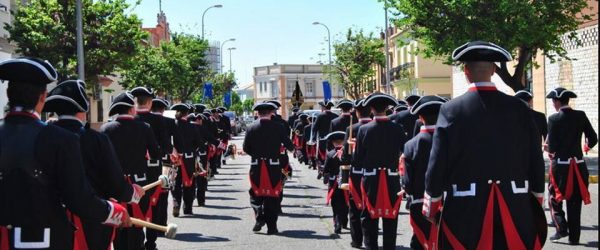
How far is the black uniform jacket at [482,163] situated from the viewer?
5.35 metres

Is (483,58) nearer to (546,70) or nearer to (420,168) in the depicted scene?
(420,168)

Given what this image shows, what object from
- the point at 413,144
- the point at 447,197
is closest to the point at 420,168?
the point at 413,144

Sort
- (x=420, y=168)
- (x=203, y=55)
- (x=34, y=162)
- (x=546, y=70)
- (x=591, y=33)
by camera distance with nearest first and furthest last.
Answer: (x=34, y=162) < (x=420, y=168) < (x=591, y=33) < (x=546, y=70) < (x=203, y=55)

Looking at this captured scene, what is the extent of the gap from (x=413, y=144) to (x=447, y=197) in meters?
2.13

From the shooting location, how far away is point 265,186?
11828 millimetres

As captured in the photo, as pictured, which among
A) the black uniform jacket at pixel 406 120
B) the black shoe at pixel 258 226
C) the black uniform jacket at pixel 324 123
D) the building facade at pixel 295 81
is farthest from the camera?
the building facade at pixel 295 81

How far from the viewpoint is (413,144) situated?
7.59 m

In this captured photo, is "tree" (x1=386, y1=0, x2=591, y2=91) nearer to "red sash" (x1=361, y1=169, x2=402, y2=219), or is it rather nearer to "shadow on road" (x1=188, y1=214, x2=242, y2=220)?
"shadow on road" (x1=188, y1=214, x2=242, y2=220)

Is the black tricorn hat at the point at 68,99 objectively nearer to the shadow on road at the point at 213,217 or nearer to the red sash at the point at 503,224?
the red sash at the point at 503,224

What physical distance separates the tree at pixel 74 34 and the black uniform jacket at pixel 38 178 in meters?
22.5

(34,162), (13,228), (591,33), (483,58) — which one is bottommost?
(13,228)

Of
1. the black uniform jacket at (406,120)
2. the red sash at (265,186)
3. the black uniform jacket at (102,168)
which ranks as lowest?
the red sash at (265,186)

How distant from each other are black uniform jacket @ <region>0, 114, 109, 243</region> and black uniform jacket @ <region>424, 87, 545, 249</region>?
2.31 metres

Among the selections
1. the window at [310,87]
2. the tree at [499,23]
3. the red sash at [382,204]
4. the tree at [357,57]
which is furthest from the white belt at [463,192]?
the window at [310,87]
